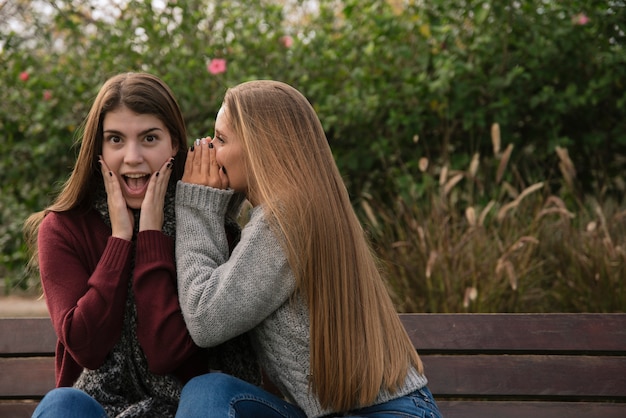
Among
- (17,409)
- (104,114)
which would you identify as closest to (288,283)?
(104,114)

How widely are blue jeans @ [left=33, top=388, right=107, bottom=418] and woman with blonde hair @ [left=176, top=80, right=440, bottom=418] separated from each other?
A: 10.2 inches

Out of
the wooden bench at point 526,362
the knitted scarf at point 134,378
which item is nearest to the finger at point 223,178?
the knitted scarf at point 134,378

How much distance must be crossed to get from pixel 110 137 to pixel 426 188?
268 centimetres

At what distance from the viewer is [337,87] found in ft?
18.5

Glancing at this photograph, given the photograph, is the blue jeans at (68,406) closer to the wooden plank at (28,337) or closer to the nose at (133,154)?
the nose at (133,154)

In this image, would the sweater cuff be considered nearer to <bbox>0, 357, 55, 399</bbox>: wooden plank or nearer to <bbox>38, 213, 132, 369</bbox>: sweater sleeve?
<bbox>38, 213, 132, 369</bbox>: sweater sleeve

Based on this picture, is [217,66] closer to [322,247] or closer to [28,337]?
[28,337]

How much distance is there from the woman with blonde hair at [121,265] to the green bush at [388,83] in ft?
8.40

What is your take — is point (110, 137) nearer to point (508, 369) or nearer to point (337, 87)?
point (508, 369)

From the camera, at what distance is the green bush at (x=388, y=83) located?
5289 mm

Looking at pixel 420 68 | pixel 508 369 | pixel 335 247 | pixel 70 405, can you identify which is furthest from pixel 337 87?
pixel 70 405

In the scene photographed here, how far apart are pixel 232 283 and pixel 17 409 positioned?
1.32m

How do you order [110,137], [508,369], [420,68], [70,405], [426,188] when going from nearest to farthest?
[70,405], [110,137], [508,369], [426,188], [420,68]

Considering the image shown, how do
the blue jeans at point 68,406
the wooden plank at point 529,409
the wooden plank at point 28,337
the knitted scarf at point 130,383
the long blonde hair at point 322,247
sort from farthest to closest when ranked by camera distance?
the wooden plank at point 28,337 < the wooden plank at point 529,409 < the knitted scarf at point 130,383 < the long blonde hair at point 322,247 < the blue jeans at point 68,406
